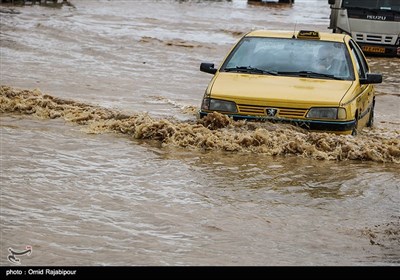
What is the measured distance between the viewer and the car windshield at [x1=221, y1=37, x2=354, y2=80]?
10.1 m

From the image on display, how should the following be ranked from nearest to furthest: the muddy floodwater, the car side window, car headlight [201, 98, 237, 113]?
1. the muddy floodwater
2. car headlight [201, 98, 237, 113]
3. the car side window

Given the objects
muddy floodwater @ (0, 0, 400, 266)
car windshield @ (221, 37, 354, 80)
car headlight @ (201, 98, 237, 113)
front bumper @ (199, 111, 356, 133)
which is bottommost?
muddy floodwater @ (0, 0, 400, 266)

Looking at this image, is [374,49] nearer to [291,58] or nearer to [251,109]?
[291,58]

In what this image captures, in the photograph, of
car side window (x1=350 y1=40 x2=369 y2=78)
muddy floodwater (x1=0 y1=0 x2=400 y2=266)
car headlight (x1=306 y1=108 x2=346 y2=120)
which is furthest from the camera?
car side window (x1=350 y1=40 x2=369 y2=78)

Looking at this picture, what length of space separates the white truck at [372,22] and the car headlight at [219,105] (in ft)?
45.5

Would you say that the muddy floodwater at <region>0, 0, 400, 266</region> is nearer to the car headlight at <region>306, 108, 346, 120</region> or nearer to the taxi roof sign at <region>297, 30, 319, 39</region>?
the car headlight at <region>306, 108, 346, 120</region>

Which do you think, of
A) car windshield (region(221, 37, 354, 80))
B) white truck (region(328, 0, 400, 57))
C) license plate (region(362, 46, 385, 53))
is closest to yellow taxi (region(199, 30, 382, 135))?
car windshield (region(221, 37, 354, 80))

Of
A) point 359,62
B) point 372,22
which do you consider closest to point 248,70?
point 359,62

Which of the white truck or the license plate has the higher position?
the white truck

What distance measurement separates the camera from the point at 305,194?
303 inches

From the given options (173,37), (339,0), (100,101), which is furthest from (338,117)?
(173,37)

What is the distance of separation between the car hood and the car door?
1.02ft

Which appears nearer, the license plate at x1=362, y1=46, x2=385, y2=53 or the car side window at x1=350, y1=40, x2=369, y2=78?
the car side window at x1=350, y1=40, x2=369, y2=78

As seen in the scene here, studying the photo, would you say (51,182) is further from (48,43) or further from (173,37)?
(173,37)
